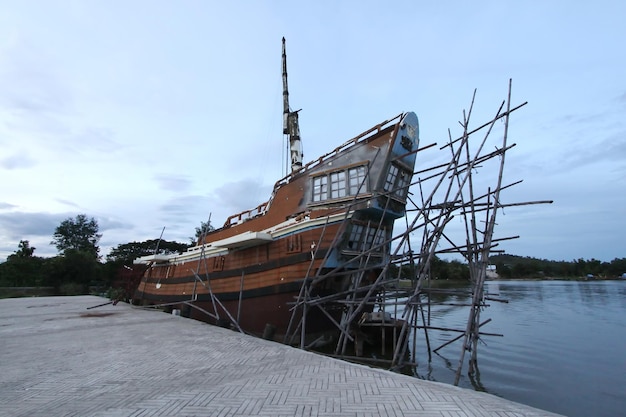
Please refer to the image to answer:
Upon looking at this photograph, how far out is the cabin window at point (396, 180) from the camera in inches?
476

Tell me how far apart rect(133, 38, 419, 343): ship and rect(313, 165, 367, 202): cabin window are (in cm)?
4

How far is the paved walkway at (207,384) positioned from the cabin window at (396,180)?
254 inches

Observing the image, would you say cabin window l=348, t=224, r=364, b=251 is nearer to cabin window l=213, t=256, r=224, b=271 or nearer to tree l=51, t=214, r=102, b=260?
cabin window l=213, t=256, r=224, b=271

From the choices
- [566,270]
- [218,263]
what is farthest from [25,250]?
[566,270]

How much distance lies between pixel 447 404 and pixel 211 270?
40.9ft

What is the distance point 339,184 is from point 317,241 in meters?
2.34

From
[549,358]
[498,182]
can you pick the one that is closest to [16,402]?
[498,182]

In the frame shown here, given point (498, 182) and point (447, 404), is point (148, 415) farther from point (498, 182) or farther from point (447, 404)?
point (498, 182)

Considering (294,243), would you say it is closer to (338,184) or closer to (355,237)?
(355,237)

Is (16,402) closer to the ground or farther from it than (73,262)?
closer to the ground

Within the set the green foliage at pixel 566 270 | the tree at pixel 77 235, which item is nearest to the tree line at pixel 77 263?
the tree at pixel 77 235

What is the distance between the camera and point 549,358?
11844 mm

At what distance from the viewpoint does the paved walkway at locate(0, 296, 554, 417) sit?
14.5ft

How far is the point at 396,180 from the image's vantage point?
12.4 m
